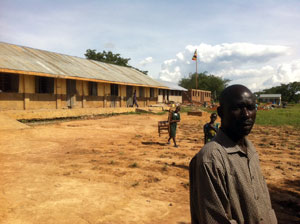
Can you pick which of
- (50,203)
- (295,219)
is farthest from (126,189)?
(295,219)

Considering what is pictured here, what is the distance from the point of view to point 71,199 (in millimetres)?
4469

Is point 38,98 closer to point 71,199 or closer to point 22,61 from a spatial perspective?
point 22,61

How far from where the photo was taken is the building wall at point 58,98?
1452cm

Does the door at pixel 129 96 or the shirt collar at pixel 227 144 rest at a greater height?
the door at pixel 129 96

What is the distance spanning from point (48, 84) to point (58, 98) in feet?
3.87

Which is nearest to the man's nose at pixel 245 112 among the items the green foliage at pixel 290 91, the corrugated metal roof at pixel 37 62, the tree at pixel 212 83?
the corrugated metal roof at pixel 37 62

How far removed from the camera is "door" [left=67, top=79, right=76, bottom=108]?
58.2 ft

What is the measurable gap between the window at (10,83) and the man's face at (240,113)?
51.9 ft

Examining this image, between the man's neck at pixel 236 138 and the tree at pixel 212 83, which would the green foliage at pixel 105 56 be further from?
the man's neck at pixel 236 138

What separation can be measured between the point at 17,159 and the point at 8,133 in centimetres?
411

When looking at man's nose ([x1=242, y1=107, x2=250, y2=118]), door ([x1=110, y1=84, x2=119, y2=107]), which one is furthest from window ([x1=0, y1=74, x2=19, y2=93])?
man's nose ([x1=242, y1=107, x2=250, y2=118])

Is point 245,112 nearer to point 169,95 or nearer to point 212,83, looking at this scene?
point 169,95

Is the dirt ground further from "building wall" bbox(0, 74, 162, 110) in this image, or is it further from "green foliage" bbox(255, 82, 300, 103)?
"green foliage" bbox(255, 82, 300, 103)

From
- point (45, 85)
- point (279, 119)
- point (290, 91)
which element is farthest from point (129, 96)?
point (290, 91)
